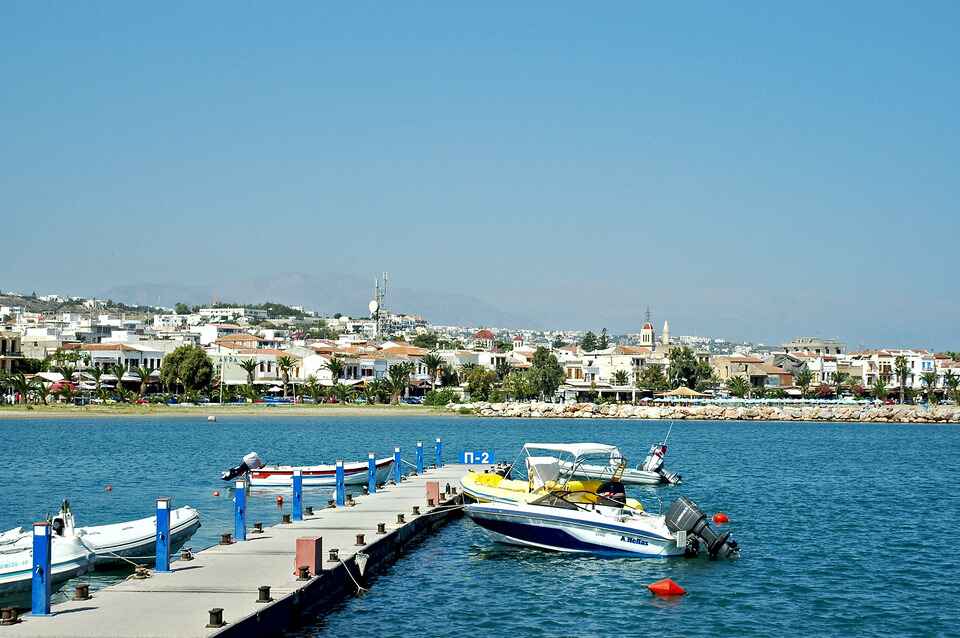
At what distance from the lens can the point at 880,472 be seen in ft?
206

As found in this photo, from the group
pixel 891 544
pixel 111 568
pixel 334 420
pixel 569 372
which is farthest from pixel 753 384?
pixel 111 568

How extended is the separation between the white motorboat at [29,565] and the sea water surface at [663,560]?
2.94 m

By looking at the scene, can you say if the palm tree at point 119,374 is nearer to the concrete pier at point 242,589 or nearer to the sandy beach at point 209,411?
the sandy beach at point 209,411

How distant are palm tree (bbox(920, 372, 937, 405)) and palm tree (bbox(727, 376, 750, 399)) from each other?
24140 millimetres

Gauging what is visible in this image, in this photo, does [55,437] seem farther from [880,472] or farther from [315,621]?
[315,621]

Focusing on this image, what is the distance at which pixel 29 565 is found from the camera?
23.5m

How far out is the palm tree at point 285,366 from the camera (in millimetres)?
Answer: 149125

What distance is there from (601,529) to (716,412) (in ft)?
372

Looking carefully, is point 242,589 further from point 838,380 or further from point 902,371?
point 838,380

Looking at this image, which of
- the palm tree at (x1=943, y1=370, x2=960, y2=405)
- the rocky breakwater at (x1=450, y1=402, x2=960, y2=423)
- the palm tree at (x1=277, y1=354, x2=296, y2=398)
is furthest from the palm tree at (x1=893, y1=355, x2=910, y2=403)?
the palm tree at (x1=277, y1=354, x2=296, y2=398)

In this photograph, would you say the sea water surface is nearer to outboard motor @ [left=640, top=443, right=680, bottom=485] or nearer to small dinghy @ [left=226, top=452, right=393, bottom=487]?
small dinghy @ [left=226, top=452, right=393, bottom=487]

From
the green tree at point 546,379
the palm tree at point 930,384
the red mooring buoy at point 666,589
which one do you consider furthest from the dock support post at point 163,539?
the palm tree at point 930,384

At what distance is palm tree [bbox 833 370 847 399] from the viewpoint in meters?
181

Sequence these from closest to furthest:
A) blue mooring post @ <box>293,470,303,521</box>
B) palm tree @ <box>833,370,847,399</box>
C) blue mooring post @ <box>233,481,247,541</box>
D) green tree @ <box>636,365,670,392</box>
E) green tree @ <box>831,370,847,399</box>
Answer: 1. blue mooring post @ <box>233,481,247,541</box>
2. blue mooring post @ <box>293,470,303,521</box>
3. green tree @ <box>636,365,670,392</box>
4. green tree @ <box>831,370,847,399</box>
5. palm tree @ <box>833,370,847,399</box>
